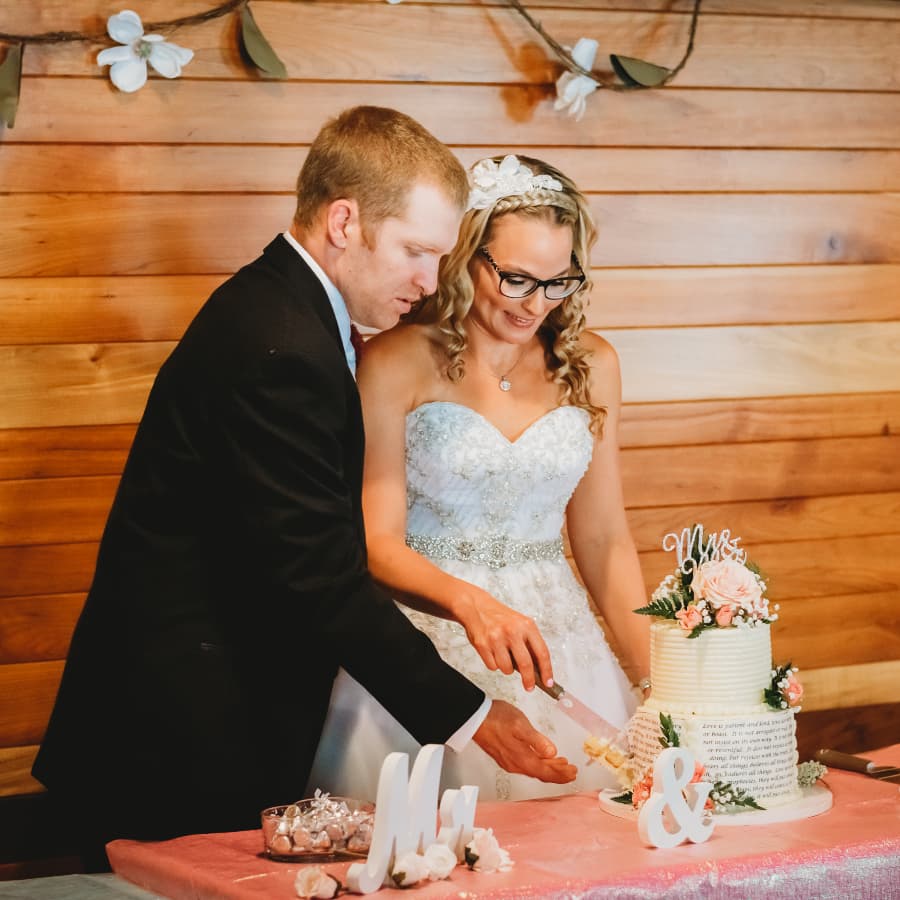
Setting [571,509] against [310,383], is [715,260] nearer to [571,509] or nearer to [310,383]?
[571,509]

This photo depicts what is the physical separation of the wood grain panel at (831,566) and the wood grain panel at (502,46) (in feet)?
4.26

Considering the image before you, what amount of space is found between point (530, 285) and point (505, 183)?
0.23 meters

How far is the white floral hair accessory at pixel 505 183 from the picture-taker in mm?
2820

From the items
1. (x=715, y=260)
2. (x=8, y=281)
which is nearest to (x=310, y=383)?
(x=8, y=281)

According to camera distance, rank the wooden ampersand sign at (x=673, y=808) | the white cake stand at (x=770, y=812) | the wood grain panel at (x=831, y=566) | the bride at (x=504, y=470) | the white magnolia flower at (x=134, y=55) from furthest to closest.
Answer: the wood grain panel at (x=831, y=566) < the white magnolia flower at (x=134, y=55) < the bride at (x=504, y=470) < the white cake stand at (x=770, y=812) < the wooden ampersand sign at (x=673, y=808)

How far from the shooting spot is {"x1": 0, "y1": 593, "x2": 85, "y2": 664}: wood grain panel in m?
3.19

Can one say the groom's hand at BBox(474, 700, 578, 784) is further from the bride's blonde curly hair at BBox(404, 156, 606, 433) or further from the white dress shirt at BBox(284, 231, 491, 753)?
the bride's blonde curly hair at BBox(404, 156, 606, 433)

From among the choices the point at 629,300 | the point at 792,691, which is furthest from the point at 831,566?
the point at 792,691

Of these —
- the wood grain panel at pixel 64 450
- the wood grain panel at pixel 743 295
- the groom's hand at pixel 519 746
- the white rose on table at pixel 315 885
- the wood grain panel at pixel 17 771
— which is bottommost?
the wood grain panel at pixel 17 771

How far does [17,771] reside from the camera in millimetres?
3221

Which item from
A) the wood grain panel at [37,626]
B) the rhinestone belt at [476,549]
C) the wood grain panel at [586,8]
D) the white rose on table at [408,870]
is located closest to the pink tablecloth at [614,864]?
the white rose on table at [408,870]

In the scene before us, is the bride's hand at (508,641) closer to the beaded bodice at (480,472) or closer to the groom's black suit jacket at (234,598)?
the groom's black suit jacket at (234,598)

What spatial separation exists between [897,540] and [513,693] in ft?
5.72

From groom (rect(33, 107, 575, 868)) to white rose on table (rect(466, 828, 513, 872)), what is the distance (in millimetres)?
428
